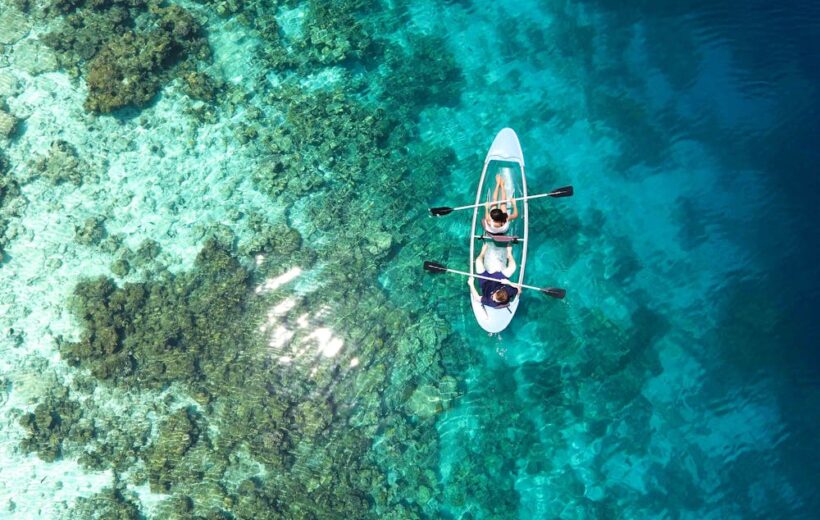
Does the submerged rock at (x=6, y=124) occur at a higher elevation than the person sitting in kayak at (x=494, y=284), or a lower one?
higher

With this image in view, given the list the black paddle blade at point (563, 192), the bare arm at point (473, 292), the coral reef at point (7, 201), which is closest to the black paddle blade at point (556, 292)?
the bare arm at point (473, 292)

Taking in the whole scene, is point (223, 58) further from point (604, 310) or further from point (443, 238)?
point (604, 310)

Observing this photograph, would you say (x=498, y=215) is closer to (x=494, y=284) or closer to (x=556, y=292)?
(x=494, y=284)

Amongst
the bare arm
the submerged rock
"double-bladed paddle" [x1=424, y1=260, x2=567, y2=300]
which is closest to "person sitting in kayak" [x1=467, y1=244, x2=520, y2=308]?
the bare arm

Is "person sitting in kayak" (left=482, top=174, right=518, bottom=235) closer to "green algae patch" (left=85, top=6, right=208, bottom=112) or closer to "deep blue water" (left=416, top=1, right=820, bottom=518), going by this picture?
"deep blue water" (left=416, top=1, right=820, bottom=518)

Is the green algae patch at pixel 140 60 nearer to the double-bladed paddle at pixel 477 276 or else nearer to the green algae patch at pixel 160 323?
the green algae patch at pixel 160 323

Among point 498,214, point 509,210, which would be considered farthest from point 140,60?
point 509,210
